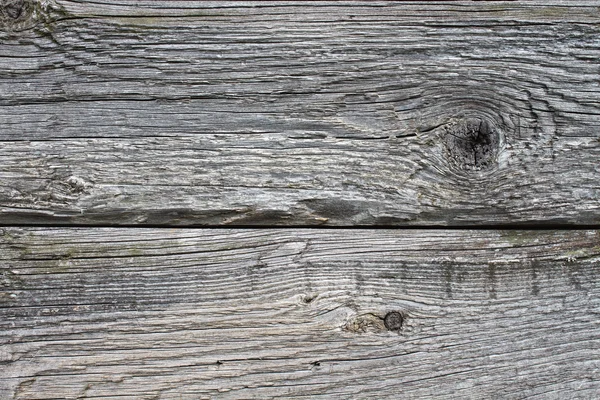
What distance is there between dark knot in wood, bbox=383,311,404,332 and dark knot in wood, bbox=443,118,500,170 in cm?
31

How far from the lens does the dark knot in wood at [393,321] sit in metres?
1.10

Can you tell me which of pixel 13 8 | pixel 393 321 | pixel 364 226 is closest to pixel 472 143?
pixel 364 226

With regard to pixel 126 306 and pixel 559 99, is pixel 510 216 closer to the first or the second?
pixel 559 99

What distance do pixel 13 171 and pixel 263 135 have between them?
0.47 meters

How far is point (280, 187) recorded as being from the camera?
3.54 feet

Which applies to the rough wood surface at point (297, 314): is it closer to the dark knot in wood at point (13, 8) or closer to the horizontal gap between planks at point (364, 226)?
the horizontal gap between planks at point (364, 226)

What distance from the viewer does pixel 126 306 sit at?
3.54 ft

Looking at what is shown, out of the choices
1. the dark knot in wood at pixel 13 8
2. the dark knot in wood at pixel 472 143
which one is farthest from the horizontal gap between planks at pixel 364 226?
the dark knot in wood at pixel 13 8

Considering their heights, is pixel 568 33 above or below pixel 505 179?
above

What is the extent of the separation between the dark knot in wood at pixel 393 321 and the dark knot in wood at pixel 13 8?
0.89 m

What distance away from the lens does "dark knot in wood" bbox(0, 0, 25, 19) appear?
1054 mm

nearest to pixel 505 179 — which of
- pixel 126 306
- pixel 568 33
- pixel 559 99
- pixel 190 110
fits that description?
pixel 559 99

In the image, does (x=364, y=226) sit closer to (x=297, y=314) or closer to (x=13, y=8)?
(x=297, y=314)

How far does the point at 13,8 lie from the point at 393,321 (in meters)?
0.91
